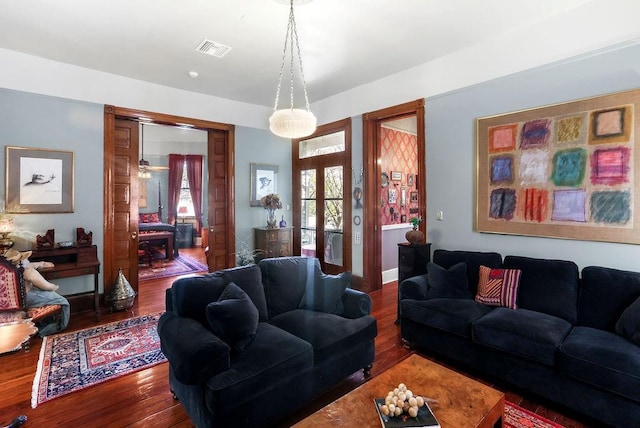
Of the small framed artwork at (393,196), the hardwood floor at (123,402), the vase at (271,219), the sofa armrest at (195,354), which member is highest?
the small framed artwork at (393,196)

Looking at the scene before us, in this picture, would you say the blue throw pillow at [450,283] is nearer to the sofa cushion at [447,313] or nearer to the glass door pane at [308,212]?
the sofa cushion at [447,313]

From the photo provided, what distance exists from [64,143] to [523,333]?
5377mm

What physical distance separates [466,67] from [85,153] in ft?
16.2

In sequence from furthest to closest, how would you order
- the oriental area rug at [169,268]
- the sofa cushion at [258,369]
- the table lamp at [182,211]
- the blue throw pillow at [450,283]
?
the table lamp at [182,211] < the oriental area rug at [169,268] < the blue throw pillow at [450,283] < the sofa cushion at [258,369]

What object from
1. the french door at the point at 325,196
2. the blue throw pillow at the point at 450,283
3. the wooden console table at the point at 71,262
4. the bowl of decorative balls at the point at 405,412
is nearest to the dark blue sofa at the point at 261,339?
the bowl of decorative balls at the point at 405,412

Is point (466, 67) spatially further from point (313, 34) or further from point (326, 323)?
point (326, 323)

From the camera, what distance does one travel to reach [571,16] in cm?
295

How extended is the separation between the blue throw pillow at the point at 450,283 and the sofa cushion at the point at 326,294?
95 cm

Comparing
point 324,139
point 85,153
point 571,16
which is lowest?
point 85,153

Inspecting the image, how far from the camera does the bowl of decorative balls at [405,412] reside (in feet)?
4.65

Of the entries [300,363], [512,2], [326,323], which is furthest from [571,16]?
[300,363]

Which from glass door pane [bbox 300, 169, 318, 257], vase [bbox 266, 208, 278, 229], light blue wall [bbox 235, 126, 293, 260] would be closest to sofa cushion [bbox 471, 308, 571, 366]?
glass door pane [bbox 300, 169, 318, 257]

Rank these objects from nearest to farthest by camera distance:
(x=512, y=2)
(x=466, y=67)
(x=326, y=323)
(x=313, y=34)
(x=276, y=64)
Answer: (x=326, y=323) < (x=512, y=2) < (x=313, y=34) < (x=466, y=67) < (x=276, y=64)

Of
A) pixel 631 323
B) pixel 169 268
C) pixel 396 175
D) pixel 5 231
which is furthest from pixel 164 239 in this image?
pixel 631 323
